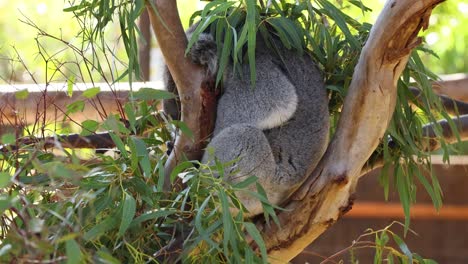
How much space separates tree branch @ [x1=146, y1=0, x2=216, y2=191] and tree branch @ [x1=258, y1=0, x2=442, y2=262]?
0.41 metres

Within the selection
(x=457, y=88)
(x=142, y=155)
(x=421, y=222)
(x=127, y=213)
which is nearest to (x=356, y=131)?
(x=142, y=155)

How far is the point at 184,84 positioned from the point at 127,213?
0.70 metres

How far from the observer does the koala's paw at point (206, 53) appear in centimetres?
266

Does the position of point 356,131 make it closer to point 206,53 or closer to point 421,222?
point 206,53

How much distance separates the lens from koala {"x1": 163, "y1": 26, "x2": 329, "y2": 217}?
2740mm

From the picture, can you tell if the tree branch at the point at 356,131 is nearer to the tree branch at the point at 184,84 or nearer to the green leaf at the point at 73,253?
the tree branch at the point at 184,84

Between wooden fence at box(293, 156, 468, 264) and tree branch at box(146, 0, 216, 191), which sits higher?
tree branch at box(146, 0, 216, 191)

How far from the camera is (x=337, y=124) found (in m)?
2.63

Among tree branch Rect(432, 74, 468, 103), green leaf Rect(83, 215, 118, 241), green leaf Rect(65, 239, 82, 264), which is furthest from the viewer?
tree branch Rect(432, 74, 468, 103)

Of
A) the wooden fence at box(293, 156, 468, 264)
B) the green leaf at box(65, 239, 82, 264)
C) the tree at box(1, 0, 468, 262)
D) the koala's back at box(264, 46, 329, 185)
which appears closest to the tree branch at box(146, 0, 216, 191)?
the tree at box(1, 0, 468, 262)

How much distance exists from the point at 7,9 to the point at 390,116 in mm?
5893

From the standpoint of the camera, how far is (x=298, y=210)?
2.65 metres

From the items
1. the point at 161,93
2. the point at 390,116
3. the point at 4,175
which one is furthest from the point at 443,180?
the point at 4,175

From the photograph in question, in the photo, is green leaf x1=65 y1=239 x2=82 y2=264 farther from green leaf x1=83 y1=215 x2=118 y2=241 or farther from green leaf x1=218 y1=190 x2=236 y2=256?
green leaf x1=218 y1=190 x2=236 y2=256
